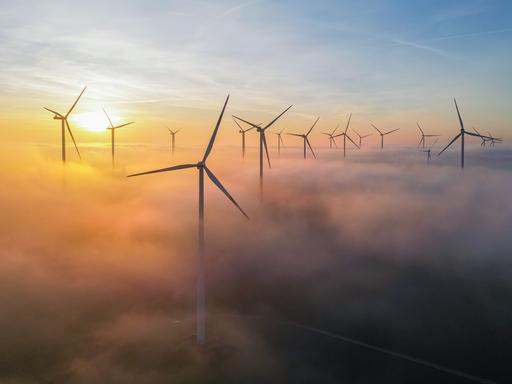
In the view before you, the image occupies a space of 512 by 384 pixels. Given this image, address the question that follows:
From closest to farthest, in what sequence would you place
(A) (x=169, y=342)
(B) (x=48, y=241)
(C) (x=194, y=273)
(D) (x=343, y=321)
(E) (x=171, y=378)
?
(E) (x=171, y=378) < (A) (x=169, y=342) < (D) (x=343, y=321) < (C) (x=194, y=273) < (B) (x=48, y=241)

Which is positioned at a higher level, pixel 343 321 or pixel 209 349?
pixel 209 349

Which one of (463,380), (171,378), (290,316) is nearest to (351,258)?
(290,316)

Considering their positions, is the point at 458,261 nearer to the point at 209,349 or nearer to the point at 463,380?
the point at 463,380

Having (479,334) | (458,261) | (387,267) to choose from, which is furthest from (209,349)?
(458,261)

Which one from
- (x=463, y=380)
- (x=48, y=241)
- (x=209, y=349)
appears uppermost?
(x=209, y=349)

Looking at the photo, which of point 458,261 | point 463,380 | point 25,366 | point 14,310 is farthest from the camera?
point 458,261

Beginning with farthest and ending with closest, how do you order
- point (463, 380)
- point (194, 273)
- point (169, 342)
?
point (194, 273), point (169, 342), point (463, 380)

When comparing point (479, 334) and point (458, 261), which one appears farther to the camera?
point (458, 261)

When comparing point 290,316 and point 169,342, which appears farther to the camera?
point 290,316

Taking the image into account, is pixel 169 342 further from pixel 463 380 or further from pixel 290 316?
pixel 463 380
